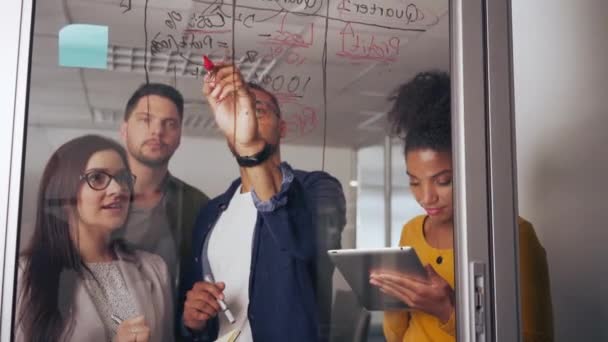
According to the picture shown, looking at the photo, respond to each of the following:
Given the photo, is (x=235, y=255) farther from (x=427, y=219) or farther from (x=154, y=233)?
(x=427, y=219)

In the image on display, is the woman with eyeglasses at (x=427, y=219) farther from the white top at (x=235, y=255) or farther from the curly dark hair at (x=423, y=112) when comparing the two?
the white top at (x=235, y=255)

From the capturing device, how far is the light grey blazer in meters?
1.06

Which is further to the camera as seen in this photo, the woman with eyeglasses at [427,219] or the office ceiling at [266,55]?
the woman with eyeglasses at [427,219]

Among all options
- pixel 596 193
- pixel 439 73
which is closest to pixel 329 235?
pixel 439 73

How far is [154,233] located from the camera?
111 cm

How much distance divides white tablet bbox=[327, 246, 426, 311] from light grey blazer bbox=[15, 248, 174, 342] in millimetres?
342

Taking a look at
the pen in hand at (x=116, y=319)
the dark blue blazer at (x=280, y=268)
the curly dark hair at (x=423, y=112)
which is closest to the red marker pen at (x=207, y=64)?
the dark blue blazer at (x=280, y=268)

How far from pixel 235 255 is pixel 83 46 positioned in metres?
0.50

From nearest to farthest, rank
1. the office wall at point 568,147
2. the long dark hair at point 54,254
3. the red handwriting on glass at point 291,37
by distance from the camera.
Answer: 1. the long dark hair at point 54,254
2. the red handwriting on glass at point 291,37
3. the office wall at point 568,147

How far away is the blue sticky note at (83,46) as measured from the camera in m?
1.08

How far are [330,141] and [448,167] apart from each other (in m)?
0.26

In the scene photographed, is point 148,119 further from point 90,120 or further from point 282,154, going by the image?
point 282,154

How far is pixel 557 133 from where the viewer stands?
1867mm

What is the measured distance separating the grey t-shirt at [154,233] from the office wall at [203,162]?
3.3 inches
